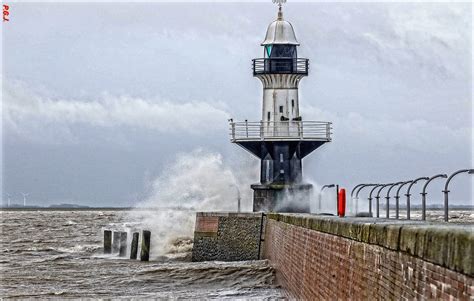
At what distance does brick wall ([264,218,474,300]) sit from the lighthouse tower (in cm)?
1599

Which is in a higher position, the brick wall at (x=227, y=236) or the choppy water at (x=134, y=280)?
the brick wall at (x=227, y=236)

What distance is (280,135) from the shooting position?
36.9 meters

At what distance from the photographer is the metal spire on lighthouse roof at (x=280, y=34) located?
38156 millimetres

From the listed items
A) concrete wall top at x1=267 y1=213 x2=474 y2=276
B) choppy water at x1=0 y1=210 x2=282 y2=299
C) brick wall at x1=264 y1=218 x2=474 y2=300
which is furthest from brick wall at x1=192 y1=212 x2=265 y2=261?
concrete wall top at x1=267 y1=213 x2=474 y2=276

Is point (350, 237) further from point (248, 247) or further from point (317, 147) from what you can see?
point (317, 147)

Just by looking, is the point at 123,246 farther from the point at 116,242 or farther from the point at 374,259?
the point at 374,259

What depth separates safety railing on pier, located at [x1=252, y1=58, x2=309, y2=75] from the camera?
124 feet

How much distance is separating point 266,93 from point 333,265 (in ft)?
84.6

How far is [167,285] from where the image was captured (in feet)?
84.0

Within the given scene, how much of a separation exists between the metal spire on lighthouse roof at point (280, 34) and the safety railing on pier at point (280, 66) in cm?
68

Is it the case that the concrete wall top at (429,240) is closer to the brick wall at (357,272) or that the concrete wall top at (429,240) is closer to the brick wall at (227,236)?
the brick wall at (357,272)

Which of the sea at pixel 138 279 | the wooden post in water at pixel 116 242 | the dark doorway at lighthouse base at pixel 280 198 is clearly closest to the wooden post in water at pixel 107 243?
the wooden post in water at pixel 116 242

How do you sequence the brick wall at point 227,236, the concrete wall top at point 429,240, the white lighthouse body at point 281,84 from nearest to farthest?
the concrete wall top at point 429,240 < the brick wall at point 227,236 < the white lighthouse body at point 281,84

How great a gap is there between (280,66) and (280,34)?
1.32 metres
